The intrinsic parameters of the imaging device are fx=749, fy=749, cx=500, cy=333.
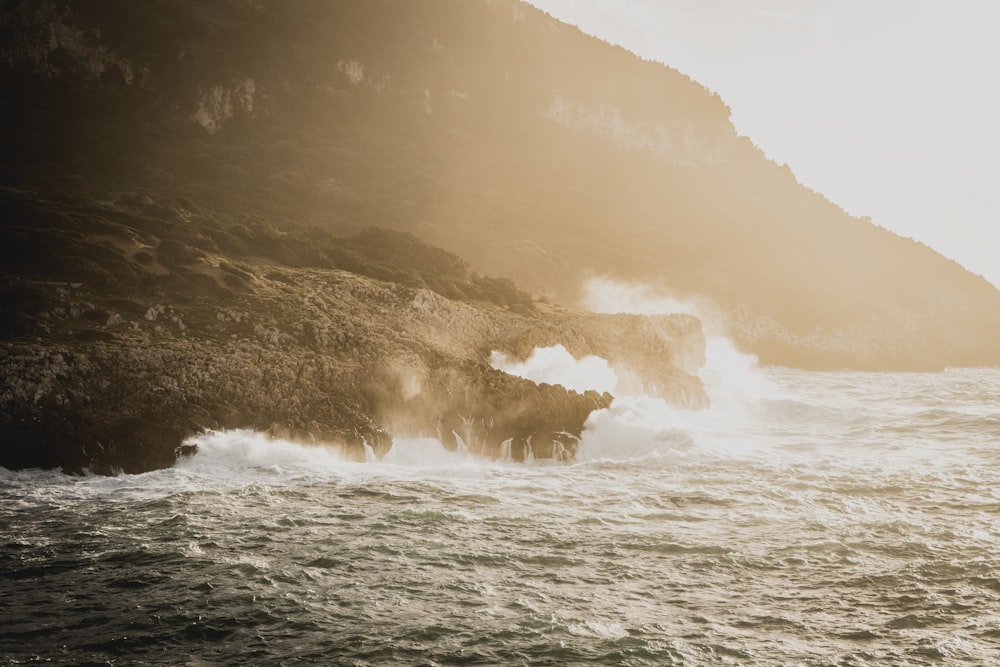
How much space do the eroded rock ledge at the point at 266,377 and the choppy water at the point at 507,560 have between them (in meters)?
1.24

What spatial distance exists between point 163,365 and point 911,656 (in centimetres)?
2692

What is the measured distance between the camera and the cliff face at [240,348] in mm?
27703

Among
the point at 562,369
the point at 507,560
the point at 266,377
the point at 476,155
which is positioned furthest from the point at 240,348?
the point at 476,155

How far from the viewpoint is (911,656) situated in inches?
531

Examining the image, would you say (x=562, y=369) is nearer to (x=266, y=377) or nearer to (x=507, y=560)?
(x=266, y=377)

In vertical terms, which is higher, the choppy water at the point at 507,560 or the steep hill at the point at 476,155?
the steep hill at the point at 476,155

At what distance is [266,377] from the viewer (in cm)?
3125

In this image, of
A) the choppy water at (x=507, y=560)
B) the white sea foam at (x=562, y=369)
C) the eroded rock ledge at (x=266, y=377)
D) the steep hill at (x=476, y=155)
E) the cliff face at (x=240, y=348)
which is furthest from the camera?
the steep hill at (x=476, y=155)

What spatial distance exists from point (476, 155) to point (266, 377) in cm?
9246

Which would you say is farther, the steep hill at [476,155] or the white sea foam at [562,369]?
the steep hill at [476,155]

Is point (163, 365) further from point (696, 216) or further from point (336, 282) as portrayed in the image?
point (696, 216)

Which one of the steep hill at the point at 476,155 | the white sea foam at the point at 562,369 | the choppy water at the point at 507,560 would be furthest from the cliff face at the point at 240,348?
the steep hill at the point at 476,155

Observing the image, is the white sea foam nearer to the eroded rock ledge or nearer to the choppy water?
the eroded rock ledge

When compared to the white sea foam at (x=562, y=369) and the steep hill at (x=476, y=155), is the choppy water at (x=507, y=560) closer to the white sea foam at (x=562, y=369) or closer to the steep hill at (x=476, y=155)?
the white sea foam at (x=562, y=369)
